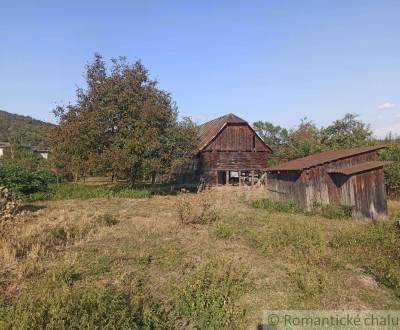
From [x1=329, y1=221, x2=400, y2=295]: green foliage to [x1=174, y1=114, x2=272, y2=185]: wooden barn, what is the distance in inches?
772

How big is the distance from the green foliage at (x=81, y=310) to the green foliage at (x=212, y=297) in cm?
50

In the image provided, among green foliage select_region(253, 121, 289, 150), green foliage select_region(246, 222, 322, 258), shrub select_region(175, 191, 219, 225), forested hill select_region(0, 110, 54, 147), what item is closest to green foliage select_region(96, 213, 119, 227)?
shrub select_region(175, 191, 219, 225)

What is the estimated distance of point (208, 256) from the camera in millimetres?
8062

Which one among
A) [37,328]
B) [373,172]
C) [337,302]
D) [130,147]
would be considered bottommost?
[337,302]

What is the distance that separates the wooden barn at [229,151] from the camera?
29672 millimetres

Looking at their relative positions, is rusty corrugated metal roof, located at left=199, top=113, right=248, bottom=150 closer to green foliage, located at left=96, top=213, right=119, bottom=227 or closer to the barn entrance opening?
the barn entrance opening

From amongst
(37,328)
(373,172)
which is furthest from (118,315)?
(373,172)

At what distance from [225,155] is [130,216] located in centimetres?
1708

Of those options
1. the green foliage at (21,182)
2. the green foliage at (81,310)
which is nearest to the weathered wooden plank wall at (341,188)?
the green foliage at (81,310)

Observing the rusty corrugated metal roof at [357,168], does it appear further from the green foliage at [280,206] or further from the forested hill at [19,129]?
the forested hill at [19,129]

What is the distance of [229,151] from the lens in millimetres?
30016

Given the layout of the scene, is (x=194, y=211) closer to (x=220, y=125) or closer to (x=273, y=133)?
(x=220, y=125)

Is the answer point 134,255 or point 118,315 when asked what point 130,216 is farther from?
point 118,315

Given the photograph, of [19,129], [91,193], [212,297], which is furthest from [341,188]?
[19,129]
